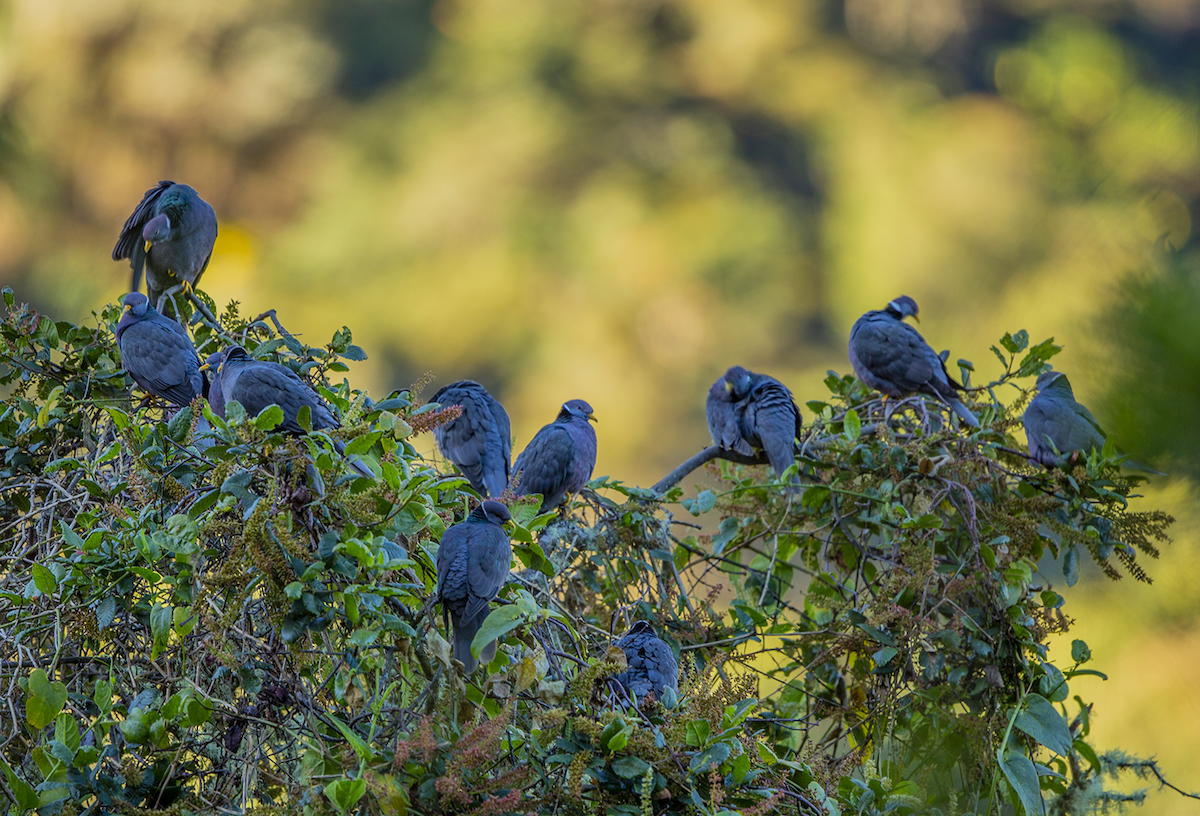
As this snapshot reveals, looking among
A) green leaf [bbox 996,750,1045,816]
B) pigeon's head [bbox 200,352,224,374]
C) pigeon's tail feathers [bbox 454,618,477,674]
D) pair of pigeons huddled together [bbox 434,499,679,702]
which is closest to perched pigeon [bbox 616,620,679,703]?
pair of pigeons huddled together [bbox 434,499,679,702]

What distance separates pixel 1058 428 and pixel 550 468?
1383mm

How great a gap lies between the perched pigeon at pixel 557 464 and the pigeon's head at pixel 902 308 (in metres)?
1.26

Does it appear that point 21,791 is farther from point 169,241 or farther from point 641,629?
point 169,241

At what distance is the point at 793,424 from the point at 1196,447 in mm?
2064

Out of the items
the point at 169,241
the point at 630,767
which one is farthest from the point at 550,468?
the point at 630,767

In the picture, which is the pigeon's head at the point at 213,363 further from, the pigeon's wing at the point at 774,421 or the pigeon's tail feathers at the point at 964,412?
the pigeon's tail feathers at the point at 964,412

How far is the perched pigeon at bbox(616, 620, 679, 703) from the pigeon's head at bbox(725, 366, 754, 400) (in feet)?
4.12

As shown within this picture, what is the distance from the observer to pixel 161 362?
6.90ft

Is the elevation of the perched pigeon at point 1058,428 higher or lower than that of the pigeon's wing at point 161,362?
higher

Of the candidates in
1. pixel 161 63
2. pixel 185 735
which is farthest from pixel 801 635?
pixel 161 63

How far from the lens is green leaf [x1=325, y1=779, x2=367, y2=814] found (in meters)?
1.07

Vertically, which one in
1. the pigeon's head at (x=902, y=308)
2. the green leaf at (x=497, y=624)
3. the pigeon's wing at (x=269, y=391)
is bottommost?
the green leaf at (x=497, y=624)

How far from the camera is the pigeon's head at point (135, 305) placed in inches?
87.7

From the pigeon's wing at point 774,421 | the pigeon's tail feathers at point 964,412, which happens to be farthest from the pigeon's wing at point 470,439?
the pigeon's tail feathers at point 964,412
